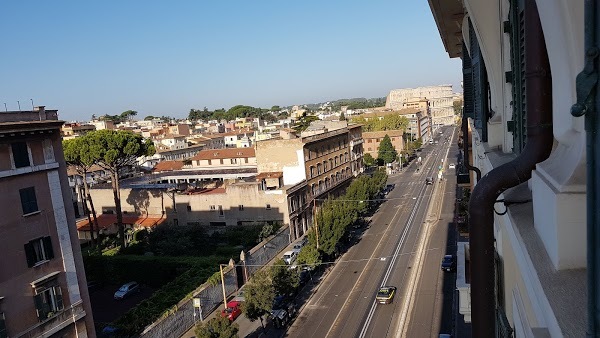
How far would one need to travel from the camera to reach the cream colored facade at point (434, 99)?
506 ft

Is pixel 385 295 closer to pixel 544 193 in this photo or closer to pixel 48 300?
pixel 48 300

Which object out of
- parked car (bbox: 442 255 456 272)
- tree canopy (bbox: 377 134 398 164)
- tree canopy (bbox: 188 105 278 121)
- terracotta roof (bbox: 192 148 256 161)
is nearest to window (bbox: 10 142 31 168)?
parked car (bbox: 442 255 456 272)

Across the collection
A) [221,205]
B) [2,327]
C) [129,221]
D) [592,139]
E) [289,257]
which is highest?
[592,139]

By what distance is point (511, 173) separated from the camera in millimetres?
2654

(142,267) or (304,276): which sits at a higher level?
(142,267)

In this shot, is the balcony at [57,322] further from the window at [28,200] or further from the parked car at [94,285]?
the parked car at [94,285]

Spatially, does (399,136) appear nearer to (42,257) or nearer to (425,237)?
(425,237)

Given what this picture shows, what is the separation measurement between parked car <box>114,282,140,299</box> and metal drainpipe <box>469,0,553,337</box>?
93.2ft

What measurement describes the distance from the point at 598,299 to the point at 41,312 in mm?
18872

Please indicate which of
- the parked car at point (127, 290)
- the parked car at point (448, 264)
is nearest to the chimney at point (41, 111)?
the parked car at point (127, 290)

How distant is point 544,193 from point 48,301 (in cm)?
1872

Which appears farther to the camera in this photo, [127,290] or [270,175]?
[270,175]

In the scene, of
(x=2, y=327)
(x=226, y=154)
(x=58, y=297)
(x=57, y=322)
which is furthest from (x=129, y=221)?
(x=2, y=327)

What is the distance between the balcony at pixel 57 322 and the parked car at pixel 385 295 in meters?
13.2
